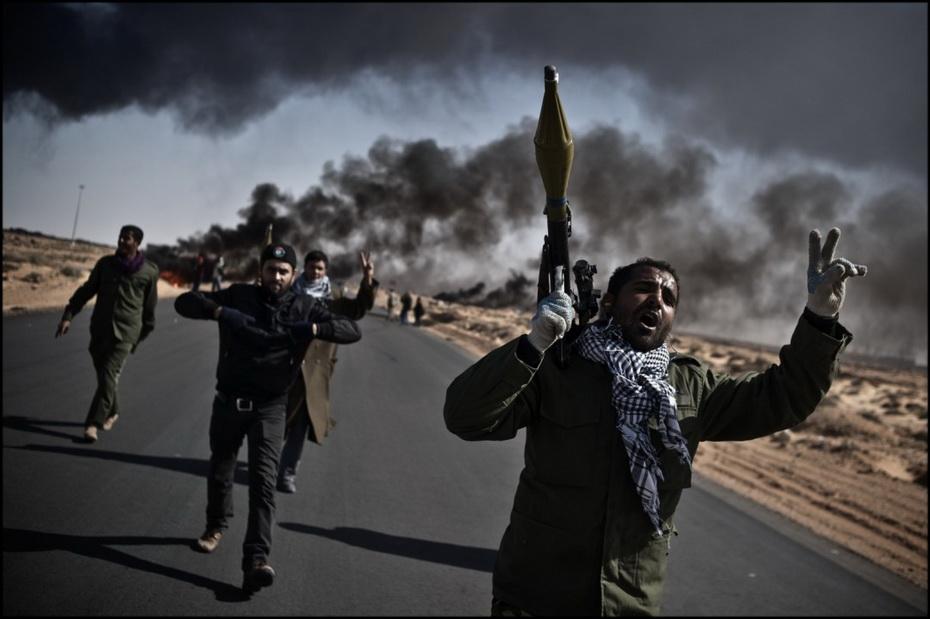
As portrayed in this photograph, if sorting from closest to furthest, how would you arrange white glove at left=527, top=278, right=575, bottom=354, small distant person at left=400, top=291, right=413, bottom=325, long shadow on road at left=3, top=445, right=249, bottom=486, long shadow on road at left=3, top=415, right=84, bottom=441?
white glove at left=527, top=278, right=575, bottom=354
long shadow on road at left=3, top=445, right=249, bottom=486
long shadow on road at left=3, top=415, right=84, bottom=441
small distant person at left=400, top=291, right=413, bottom=325

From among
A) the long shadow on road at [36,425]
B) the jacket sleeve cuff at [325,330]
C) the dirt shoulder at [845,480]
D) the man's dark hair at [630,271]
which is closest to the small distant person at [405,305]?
the dirt shoulder at [845,480]

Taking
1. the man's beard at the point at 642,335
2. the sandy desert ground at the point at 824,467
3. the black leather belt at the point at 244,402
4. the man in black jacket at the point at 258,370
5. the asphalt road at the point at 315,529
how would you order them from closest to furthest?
the man's beard at the point at 642,335 < the asphalt road at the point at 315,529 < the man in black jacket at the point at 258,370 < the black leather belt at the point at 244,402 < the sandy desert ground at the point at 824,467

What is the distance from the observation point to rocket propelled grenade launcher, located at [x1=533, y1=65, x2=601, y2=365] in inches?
62.8

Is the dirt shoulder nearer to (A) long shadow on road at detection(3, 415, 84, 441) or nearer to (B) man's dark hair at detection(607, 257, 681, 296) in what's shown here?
(B) man's dark hair at detection(607, 257, 681, 296)

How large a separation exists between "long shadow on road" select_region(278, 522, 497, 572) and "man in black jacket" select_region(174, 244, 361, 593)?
0.79 meters

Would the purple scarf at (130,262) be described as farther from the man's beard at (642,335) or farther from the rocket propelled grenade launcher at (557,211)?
the man's beard at (642,335)

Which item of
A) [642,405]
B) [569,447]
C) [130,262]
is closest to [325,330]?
[130,262]

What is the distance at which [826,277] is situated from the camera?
1915 mm

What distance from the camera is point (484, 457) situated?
762cm

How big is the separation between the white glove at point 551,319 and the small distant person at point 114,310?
1.82 m

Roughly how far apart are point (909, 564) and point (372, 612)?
592 centimetres

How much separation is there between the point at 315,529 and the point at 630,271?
3463 millimetres

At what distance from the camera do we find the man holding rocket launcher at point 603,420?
1.92 metres

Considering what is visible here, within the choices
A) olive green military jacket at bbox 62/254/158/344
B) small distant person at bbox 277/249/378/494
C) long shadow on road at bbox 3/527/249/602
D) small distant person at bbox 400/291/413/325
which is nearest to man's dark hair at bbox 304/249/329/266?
small distant person at bbox 277/249/378/494
